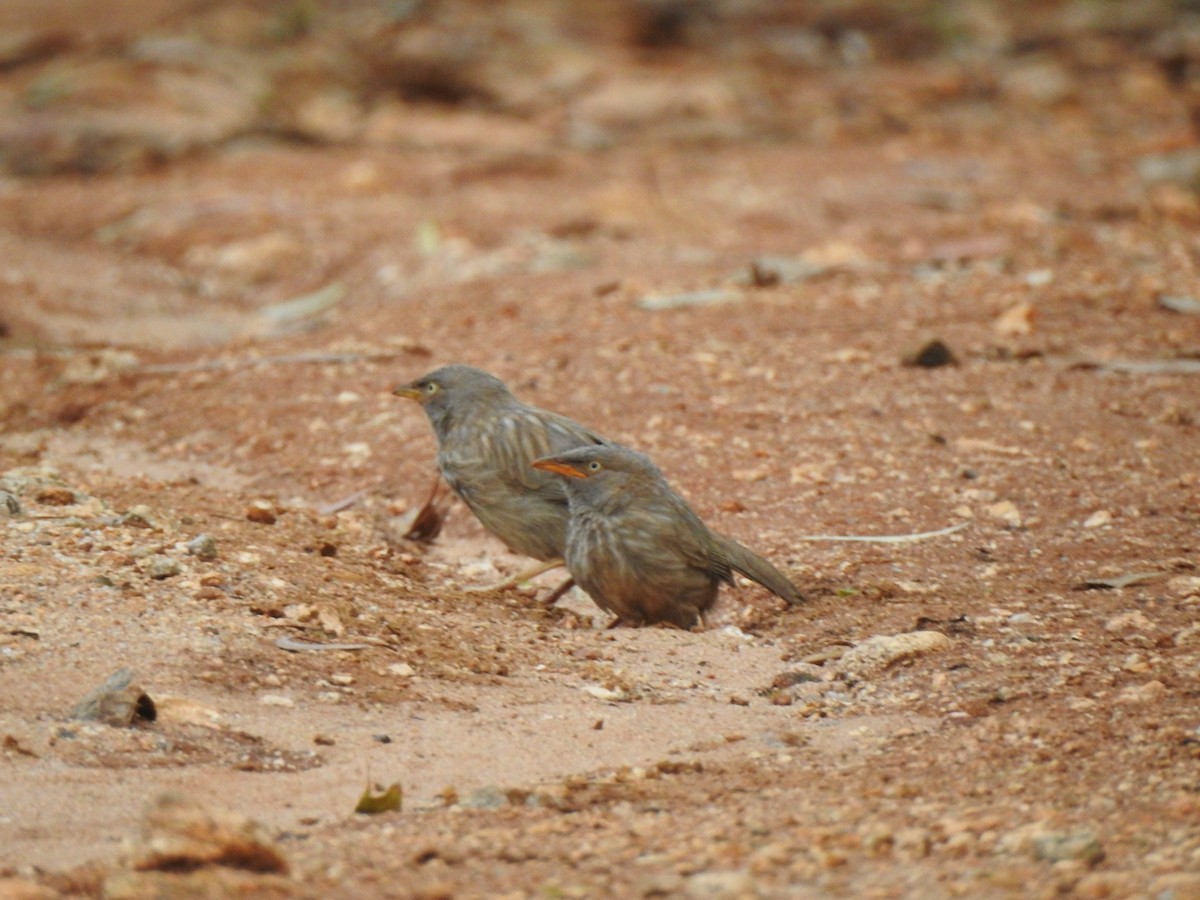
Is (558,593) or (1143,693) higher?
(1143,693)

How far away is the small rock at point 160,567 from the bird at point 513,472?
1.38 m

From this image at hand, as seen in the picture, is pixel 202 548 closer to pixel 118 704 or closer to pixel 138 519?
pixel 138 519

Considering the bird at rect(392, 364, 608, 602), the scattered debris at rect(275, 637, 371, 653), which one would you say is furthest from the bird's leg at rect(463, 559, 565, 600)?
the scattered debris at rect(275, 637, 371, 653)

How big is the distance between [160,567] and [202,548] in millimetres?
231

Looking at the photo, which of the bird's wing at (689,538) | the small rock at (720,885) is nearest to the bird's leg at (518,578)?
the bird's wing at (689,538)

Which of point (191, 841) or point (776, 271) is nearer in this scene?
point (191, 841)

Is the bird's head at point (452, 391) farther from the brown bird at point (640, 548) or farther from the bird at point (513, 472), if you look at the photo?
the brown bird at point (640, 548)

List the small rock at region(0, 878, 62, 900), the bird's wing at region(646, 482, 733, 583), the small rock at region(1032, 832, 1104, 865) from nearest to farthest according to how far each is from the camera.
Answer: the small rock at region(0, 878, 62, 900) → the small rock at region(1032, 832, 1104, 865) → the bird's wing at region(646, 482, 733, 583)

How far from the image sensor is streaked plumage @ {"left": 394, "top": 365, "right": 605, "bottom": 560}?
629cm

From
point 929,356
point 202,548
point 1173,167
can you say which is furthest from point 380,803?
point 1173,167

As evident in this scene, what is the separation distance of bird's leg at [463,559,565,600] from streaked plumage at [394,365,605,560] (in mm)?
33

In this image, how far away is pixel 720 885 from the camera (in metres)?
3.26

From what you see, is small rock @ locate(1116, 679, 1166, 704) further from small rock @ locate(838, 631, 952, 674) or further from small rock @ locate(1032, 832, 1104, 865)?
small rock @ locate(1032, 832, 1104, 865)

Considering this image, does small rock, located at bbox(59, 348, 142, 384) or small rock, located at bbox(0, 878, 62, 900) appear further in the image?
small rock, located at bbox(59, 348, 142, 384)
